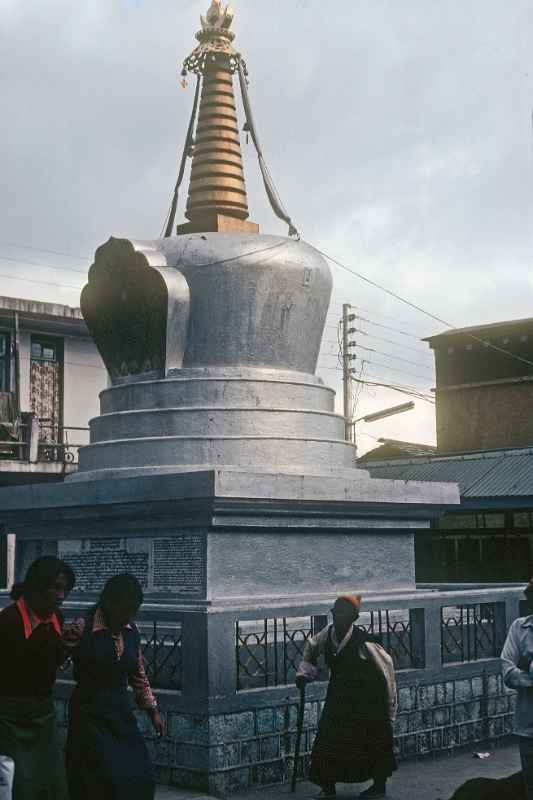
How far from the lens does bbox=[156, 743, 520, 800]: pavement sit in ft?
28.0

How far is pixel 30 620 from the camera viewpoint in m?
6.30

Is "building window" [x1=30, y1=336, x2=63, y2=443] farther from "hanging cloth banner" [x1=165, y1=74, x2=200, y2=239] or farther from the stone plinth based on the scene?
the stone plinth

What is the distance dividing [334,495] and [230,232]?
369cm

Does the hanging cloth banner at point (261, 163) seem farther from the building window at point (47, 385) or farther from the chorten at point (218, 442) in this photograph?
the building window at point (47, 385)

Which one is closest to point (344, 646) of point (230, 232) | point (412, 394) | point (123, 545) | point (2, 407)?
point (123, 545)

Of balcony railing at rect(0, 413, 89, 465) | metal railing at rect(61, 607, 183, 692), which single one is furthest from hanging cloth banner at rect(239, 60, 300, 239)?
balcony railing at rect(0, 413, 89, 465)

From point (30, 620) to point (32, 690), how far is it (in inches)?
15.5

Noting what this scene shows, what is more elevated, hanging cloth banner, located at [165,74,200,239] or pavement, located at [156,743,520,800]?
hanging cloth banner, located at [165,74,200,239]

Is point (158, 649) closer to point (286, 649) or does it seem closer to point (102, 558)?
point (286, 649)

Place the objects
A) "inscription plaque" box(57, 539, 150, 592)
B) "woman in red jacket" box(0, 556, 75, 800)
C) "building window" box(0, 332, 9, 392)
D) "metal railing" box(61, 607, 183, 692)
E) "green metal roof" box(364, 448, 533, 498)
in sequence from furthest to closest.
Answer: "building window" box(0, 332, 9, 392) < "green metal roof" box(364, 448, 533, 498) < "inscription plaque" box(57, 539, 150, 592) < "metal railing" box(61, 607, 183, 692) < "woman in red jacket" box(0, 556, 75, 800)

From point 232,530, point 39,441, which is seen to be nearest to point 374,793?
point 232,530

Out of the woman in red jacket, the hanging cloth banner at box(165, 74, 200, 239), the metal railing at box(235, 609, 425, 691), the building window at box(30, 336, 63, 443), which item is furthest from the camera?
the building window at box(30, 336, 63, 443)

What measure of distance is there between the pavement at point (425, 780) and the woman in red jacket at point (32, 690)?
91.0 inches

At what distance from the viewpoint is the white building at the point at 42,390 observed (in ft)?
86.3
